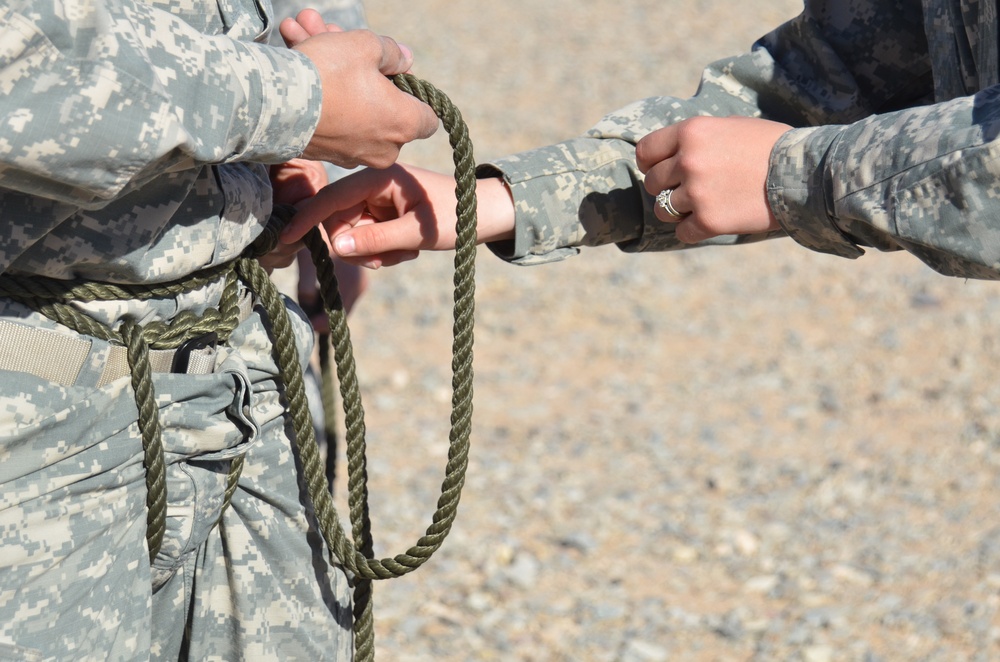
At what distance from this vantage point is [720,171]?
1546 millimetres

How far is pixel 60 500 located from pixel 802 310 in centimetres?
429

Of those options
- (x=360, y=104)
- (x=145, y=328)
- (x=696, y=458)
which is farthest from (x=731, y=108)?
(x=696, y=458)

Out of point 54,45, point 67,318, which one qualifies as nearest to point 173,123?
point 54,45

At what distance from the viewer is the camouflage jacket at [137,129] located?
108 cm

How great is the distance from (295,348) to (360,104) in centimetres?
37

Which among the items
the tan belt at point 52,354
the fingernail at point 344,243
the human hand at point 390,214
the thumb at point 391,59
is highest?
the thumb at point 391,59

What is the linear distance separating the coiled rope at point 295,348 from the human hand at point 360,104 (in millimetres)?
49

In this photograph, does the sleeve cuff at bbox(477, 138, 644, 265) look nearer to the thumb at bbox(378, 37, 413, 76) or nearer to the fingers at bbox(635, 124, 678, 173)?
the fingers at bbox(635, 124, 678, 173)

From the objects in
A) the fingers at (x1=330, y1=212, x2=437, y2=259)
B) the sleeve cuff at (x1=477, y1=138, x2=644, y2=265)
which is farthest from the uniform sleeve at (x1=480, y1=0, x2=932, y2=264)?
the fingers at (x1=330, y1=212, x2=437, y2=259)

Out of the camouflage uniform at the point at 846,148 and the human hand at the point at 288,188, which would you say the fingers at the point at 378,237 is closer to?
the human hand at the point at 288,188

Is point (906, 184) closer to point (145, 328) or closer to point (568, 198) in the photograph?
point (568, 198)

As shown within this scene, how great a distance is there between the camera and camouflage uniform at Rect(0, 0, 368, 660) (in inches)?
43.9

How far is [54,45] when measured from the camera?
1088 millimetres

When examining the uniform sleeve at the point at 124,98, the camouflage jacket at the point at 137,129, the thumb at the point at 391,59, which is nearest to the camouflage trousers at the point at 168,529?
the camouflage jacket at the point at 137,129
